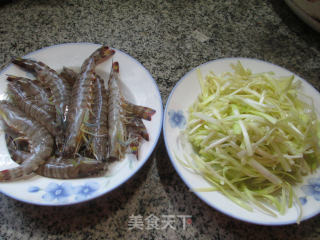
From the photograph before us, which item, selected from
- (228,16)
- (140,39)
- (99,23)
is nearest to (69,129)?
(140,39)

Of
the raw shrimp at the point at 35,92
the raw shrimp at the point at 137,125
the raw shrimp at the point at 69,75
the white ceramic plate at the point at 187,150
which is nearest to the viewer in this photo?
the white ceramic plate at the point at 187,150

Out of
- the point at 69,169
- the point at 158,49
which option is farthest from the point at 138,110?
the point at 158,49

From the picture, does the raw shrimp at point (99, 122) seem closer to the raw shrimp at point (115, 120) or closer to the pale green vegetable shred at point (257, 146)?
the raw shrimp at point (115, 120)

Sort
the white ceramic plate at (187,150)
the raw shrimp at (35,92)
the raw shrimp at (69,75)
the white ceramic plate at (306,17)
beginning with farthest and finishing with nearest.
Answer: the white ceramic plate at (306,17) < the raw shrimp at (69,75) < the raw shrimp at (35,92) < the white ceramic plate at (187,150)

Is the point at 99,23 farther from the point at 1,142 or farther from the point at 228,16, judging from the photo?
the point at 1,142

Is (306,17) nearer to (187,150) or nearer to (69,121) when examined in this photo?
(187,150)

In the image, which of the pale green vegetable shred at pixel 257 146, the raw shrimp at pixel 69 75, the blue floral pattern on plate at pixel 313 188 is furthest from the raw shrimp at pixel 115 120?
the blue floral pattern on plate at pixel 313 188

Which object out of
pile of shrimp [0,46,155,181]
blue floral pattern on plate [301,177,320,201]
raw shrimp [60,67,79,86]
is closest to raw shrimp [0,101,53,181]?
pile of shrimp [0,46,155,181]
